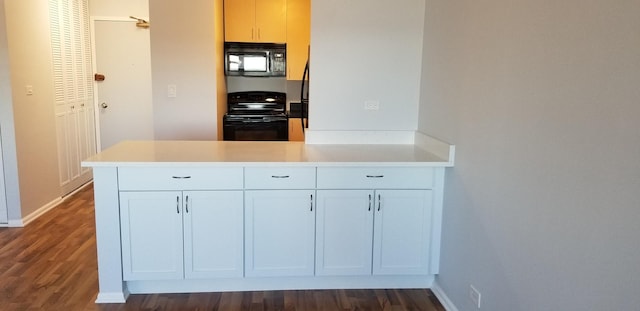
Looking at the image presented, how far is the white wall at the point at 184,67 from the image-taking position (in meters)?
4.29

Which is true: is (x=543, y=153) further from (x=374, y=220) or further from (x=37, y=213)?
(x=37, y=213)

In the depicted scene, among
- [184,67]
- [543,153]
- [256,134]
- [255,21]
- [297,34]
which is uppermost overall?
[255,21]

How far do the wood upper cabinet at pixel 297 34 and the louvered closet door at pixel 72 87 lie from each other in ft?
7.36

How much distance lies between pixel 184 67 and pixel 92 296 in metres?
2.33

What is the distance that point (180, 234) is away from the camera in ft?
8.68

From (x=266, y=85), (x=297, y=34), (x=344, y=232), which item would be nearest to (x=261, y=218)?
(x=344, y=232)

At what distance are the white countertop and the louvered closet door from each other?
6.72 feet

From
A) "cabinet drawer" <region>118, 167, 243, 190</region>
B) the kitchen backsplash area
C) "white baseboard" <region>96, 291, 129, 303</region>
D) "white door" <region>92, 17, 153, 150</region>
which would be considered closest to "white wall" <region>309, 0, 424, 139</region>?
"cabinet drawer" <region>118, 167, 243, 190</region>

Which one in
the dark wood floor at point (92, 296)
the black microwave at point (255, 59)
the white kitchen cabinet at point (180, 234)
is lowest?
the dark wood floor at point (92, 296)

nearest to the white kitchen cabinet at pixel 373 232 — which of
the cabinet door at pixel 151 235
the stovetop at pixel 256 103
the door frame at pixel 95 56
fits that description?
the cabinet door at pixel 151 235

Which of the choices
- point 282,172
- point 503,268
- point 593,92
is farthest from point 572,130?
point 282,172

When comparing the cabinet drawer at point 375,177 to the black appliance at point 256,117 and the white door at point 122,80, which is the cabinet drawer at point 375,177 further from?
the white door at point 122,80

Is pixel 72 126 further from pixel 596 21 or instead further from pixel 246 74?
pixel 596 21

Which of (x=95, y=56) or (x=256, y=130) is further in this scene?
(x=95, y=56)
